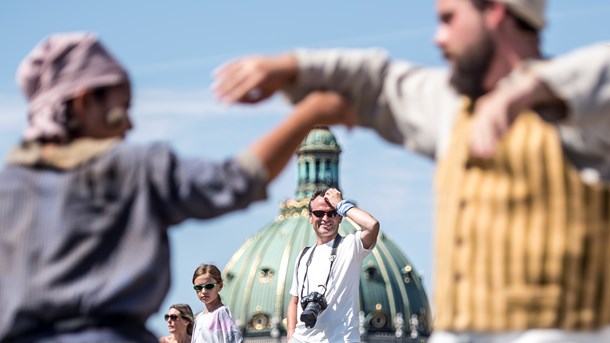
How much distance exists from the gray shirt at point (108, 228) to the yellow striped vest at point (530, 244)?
0.86m

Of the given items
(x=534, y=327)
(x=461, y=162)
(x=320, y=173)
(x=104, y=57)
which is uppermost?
(x=320, y=173)

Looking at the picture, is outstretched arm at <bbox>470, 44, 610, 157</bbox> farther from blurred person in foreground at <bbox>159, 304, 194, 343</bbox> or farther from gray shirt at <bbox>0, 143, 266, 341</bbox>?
blurred person in foreground at <bbox>159, 304, 194, 343</bbox>

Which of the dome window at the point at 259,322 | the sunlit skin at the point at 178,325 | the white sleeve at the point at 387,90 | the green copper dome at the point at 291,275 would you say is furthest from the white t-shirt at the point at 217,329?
the dome window at the point at 259,322

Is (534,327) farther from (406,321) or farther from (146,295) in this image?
(406,321)

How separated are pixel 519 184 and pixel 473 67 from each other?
49cm

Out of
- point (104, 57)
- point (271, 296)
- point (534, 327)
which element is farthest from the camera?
point (271, 296)

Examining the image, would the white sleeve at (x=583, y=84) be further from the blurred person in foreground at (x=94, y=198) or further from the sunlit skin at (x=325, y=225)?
the sunlit skin at (x=325, y=225)

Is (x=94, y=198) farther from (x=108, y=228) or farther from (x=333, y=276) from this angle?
(x=333, y=276)

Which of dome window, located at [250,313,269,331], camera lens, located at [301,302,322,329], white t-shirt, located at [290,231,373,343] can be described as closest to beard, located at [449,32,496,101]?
white t-shirt, located at [290,231,373,343]

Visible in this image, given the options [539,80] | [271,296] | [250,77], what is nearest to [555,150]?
[539,80]

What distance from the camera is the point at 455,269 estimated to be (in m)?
6.98

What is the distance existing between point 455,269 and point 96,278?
4.46 ft

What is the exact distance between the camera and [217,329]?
14789 millimetres

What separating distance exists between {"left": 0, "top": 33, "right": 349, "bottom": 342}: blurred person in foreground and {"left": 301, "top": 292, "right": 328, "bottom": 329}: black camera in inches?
291
